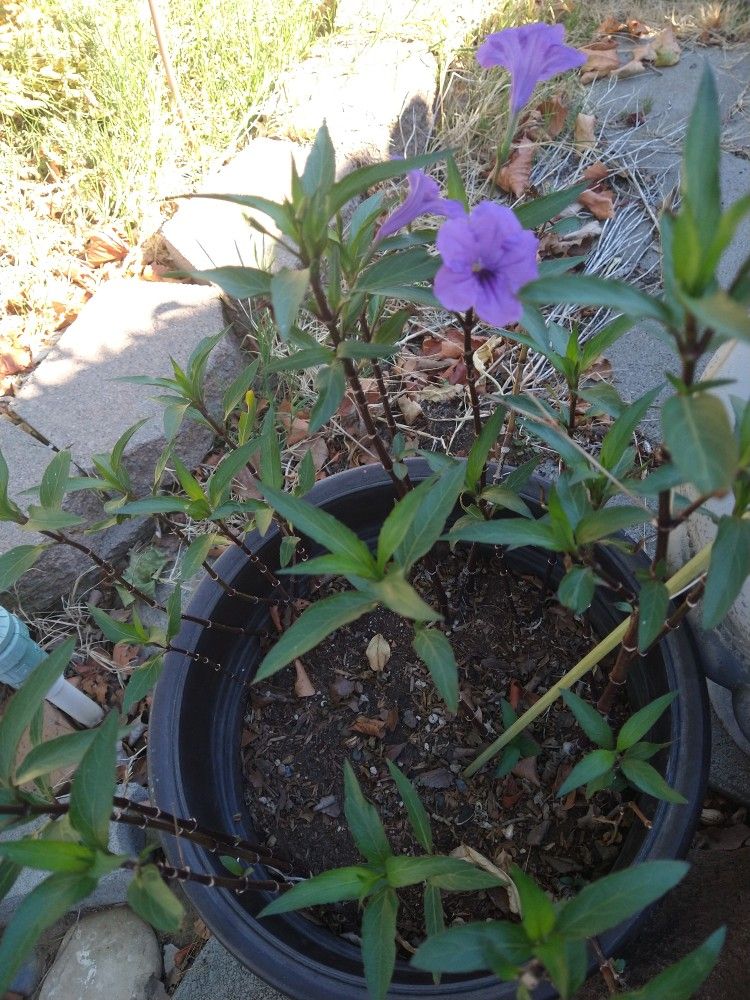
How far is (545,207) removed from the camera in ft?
3.44

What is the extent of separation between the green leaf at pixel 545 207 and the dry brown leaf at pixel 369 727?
0.96 meters

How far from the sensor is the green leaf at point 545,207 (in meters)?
1.02

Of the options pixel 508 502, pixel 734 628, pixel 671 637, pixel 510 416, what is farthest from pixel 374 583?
pixel 510 416

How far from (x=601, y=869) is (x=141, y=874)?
0.81 metres

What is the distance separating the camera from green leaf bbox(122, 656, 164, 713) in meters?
1.23

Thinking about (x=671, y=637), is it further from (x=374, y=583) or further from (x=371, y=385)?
(x=371, y=385)

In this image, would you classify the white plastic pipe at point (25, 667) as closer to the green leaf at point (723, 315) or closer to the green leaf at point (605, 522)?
the green leaf at point (605, 522)

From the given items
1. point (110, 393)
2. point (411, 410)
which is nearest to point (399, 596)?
point (411, 410)

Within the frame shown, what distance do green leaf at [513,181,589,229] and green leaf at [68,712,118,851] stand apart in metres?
0.83

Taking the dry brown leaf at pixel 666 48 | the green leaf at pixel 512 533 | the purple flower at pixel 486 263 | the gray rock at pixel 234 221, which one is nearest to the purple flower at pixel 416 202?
the purple flower at pixel 486 263

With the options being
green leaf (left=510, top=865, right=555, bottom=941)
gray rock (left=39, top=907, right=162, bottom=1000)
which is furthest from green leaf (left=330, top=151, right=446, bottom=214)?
gray rock (left=39, top=907, right=162, bottom=1000)

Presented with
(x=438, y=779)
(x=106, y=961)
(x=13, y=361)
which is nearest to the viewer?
→ (x=438, y=779)

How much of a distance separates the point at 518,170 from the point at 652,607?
2.14 meters

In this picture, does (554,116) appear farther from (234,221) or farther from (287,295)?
(287,295)
